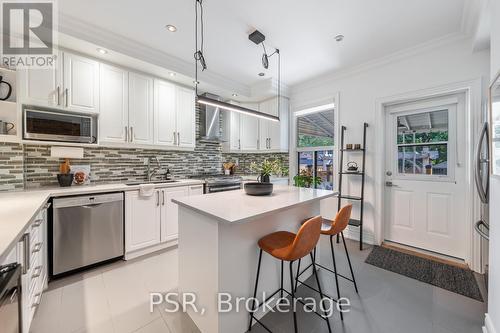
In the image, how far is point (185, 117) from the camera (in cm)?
356

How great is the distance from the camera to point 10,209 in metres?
1.54

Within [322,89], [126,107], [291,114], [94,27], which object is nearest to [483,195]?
[322,89]

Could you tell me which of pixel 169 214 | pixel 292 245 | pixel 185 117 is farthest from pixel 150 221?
pixel 292 245

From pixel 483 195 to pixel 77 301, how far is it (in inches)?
145

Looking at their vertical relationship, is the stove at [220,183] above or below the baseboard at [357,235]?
above

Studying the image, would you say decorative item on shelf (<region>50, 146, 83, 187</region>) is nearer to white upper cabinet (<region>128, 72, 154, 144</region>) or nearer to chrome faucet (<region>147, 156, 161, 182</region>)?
white upper cabinet (<region>128, 72, 154, 144</region>)

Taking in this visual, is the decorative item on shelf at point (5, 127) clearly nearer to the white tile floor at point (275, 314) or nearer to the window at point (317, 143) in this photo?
the white tile floor at point (275, 314)

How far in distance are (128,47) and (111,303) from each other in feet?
9.74

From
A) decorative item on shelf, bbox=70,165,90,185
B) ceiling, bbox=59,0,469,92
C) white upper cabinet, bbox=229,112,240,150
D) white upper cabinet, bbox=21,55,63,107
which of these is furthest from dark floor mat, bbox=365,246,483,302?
white upper cabinet, bbox=21,55,63,107

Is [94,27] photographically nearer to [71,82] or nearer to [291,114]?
[71,82]

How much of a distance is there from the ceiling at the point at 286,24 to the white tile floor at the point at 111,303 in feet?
9.48

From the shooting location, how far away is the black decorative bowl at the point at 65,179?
246 cm

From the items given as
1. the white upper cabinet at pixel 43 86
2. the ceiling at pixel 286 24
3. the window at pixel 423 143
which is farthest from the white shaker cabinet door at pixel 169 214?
the window at pixel 423 143

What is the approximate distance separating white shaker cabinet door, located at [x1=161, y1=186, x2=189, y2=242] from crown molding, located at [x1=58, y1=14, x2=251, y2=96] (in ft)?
6.11
